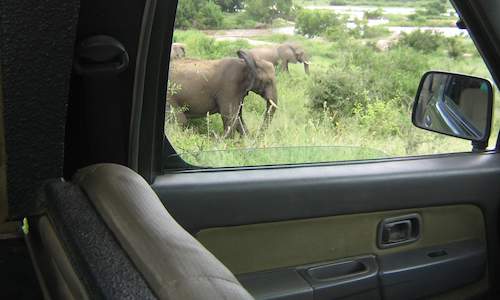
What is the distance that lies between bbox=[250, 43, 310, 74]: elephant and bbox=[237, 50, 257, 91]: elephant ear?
0.02 meters

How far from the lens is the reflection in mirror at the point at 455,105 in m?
2.33

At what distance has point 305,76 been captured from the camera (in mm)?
2156

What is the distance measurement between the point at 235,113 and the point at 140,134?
0.36m

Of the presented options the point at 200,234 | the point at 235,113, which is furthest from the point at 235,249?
the point at 235,113

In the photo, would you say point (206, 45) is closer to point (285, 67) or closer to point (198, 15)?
point (198, 15)

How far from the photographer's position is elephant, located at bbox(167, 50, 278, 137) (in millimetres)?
1976

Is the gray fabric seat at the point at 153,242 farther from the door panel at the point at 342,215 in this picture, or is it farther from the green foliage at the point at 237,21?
the green foliage at the point at 237,21

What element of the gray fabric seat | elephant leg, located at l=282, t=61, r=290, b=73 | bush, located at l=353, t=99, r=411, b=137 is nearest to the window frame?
bush, located at l=353, t=99, r=411, b=137

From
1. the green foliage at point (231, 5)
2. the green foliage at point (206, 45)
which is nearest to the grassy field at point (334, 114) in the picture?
the green foliage at point (206, 45)

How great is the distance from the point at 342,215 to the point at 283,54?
0.58 metres

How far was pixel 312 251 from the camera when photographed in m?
2.13

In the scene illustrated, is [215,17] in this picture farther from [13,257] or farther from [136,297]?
[136,297]

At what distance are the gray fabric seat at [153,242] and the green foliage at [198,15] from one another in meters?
0.77

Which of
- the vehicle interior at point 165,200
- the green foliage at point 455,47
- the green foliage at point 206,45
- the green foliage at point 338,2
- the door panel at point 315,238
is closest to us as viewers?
the vehicle interior at point 165,200
